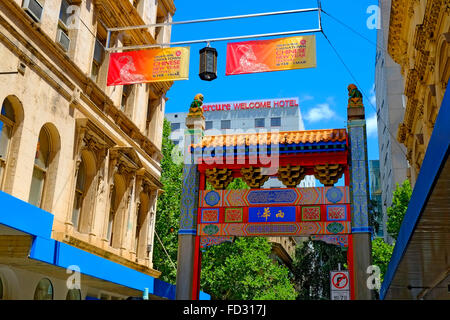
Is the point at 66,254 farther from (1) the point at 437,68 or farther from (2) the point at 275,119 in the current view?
(2) the point at 275,119

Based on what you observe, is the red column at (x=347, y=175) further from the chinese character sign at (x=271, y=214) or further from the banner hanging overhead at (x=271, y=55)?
the banner hanging overhead at (x=271, y=55)

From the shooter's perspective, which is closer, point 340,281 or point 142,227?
point 340,281

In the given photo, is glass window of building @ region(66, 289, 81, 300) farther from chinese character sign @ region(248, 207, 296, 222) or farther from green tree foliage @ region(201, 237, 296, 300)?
green tree foliage @ region(201, 237, 296, 300)

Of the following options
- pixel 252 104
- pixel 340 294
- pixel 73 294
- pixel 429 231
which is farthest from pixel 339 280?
pixel 252 104

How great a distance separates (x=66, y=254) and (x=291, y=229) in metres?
6.53

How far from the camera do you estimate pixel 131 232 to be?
22578 mm

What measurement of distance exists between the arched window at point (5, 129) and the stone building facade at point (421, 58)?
12610 millimetres

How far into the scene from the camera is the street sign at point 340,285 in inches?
544

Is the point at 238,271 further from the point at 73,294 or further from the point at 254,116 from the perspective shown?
the point at 254,116

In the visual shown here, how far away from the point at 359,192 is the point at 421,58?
6246mm

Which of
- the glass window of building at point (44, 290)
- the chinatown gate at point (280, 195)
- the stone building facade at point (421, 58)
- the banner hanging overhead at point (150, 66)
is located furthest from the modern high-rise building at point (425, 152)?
the glass window of building at point (44, 290)

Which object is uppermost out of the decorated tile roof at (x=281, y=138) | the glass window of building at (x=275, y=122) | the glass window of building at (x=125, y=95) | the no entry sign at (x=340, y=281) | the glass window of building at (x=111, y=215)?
the glass window of building at (x=275, y=122)

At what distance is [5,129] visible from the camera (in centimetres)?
1438
